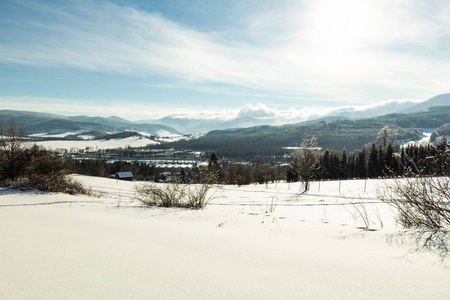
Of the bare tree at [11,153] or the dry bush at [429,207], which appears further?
the bare tree at [11,153]

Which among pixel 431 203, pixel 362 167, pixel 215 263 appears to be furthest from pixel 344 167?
pixel 215 263

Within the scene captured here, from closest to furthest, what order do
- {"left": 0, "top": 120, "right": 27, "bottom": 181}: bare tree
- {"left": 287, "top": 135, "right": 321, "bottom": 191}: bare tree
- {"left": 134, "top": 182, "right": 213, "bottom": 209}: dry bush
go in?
{"left": 134, "top": 182, "right": 213, "bottom": 209}: dry bush → {"left": 0, "top": 120, "right": 27, "bottom": 181}: bare tree → {"left": 287, "top": 135, "right": 321, "bottom": 191}: bare tree

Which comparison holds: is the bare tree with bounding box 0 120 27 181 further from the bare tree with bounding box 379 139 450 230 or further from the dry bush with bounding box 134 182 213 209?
the bare tree with bounding box 379 139 450 230

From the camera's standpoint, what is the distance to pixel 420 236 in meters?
3.84

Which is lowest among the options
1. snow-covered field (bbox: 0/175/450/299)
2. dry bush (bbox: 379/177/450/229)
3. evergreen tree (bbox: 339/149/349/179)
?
evergreen tree (bbox: 339/149/349/179)

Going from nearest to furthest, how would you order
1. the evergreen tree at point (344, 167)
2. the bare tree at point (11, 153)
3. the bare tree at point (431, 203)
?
the bare tree at point (431, 203)
the bare tree at point (11, 153)
the evergreen tree at point (344, 167)

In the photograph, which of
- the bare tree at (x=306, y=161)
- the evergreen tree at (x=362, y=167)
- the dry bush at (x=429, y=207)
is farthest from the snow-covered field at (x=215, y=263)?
the evergreen tree at (x=362, y=167)

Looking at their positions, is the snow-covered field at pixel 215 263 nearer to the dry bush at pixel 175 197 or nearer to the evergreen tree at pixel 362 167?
the dry bush at pixel 175 197

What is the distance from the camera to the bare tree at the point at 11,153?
14.1 metres

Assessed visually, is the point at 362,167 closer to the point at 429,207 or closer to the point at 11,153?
the point at 429,207

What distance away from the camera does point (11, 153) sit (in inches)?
575

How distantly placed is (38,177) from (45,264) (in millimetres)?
11489

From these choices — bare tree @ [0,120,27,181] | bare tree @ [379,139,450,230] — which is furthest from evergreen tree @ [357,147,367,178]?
bare tree @ [0,120,27,181]

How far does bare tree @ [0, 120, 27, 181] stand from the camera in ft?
46.2
